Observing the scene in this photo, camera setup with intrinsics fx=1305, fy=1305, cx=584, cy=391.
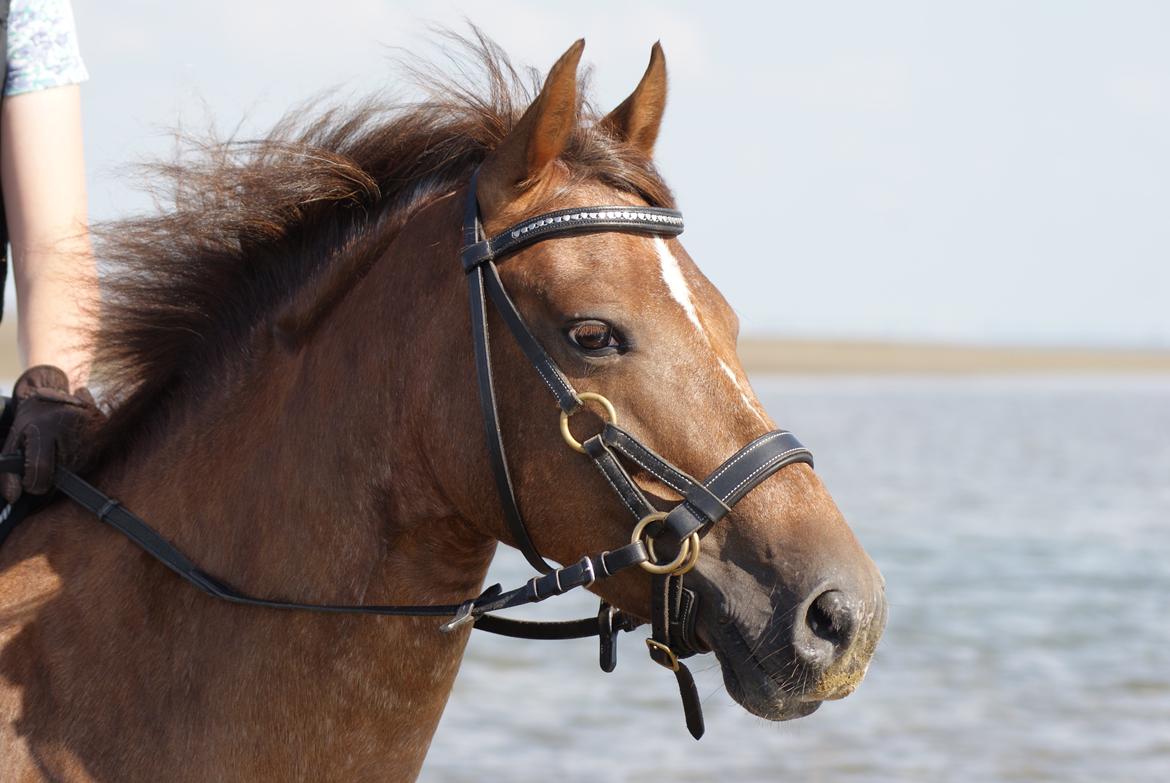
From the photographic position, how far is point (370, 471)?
8.26 feet

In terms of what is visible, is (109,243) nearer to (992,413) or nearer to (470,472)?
A: (470,472)

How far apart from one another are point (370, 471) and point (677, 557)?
0.64 meters

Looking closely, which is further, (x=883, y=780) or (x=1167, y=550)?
(x=1167, y=550)

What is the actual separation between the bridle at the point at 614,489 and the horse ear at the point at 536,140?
5cm

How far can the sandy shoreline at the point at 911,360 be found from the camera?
55.8 m

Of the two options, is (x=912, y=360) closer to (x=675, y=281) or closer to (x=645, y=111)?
(x=645, y=111)

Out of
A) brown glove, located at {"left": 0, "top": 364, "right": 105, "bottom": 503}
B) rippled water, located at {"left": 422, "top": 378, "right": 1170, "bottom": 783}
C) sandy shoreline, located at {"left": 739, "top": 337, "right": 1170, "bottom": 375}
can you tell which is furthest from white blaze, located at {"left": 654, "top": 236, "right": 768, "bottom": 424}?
sandy shoreline, located at {"left": 739, "top": 337, "right": 1170, "bottom": 375}

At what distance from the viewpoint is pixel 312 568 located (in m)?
2.51

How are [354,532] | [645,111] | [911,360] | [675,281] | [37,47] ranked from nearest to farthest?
[675,281] → [354,532] → [645,111] → [37,47] → [911,360]

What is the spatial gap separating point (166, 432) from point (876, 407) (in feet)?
109

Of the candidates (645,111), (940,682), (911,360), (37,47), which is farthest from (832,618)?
(911,360)

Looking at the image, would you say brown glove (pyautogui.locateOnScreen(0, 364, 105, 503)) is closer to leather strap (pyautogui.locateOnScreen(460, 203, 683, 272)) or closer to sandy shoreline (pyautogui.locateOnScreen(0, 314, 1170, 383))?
leather strap (pyautogui.locateOnScreen(460, 203, 683, 272))

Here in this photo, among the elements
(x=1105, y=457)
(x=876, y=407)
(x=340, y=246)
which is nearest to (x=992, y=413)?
(x=876, y=407)

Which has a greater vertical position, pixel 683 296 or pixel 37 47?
pixel 37 47
